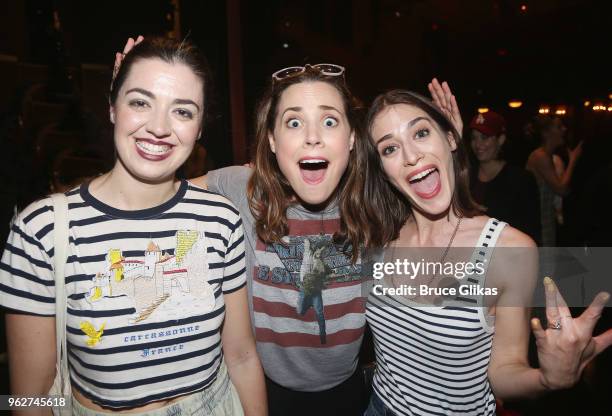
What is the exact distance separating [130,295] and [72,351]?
0.97 ft

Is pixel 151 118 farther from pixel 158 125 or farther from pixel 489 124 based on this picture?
pixel 489 124

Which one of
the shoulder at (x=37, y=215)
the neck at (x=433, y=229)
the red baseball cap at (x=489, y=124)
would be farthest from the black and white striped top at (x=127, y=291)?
the red baseball cap at (x=489, y=124)

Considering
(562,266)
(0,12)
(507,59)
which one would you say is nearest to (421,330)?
(562,266)

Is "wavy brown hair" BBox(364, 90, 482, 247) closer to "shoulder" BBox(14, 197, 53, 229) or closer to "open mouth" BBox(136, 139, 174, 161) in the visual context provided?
"open mouth" BBox(136, 139, 174, 161)

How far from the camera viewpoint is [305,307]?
1739 millimetres

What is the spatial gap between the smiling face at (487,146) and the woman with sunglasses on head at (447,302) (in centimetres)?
233

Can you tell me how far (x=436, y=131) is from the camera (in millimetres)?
1800

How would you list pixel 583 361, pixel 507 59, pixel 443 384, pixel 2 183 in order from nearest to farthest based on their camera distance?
1. pixel 583 361
2. pixel 443 384
3. pixel 2 183
4. pixel 507 59

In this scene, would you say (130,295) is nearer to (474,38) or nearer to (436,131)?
(436,131)

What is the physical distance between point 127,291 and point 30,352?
1.15 ft

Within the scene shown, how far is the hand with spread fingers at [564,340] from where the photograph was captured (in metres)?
1.18

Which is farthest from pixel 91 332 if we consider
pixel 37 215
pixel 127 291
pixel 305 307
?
pixel 305 307

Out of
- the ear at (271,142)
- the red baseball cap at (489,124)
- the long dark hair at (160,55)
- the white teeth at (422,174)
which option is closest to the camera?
the long dark hair at (160,55)

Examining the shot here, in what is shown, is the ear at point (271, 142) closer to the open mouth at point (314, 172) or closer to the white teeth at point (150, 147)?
A: the open mouth at point (314, 172)
